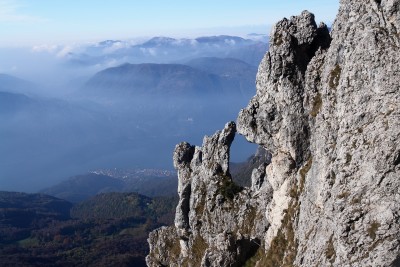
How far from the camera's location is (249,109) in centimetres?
4538

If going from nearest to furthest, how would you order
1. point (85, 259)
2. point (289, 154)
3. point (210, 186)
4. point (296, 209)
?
point (296, 209)
point (289, 154)
point (210, 186)
point (85, 259)

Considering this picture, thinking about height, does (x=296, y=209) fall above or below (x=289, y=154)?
below

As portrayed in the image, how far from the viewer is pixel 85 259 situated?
646 ft

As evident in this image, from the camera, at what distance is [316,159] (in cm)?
3447

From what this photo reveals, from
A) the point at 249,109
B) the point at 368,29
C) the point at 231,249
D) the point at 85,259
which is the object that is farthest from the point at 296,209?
the point at 85,259

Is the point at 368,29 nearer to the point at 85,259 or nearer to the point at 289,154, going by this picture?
the point at 289,154

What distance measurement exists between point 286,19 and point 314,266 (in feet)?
76.3

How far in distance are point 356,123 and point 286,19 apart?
16.2 meters

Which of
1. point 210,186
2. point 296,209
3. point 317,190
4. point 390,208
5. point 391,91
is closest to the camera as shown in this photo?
point 390,208

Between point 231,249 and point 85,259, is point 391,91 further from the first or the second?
point 85,259

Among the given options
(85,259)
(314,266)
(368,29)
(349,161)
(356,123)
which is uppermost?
(368,29)

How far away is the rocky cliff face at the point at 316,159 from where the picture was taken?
26328 mm

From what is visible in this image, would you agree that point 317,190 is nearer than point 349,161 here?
No

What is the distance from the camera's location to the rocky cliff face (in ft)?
86.4
